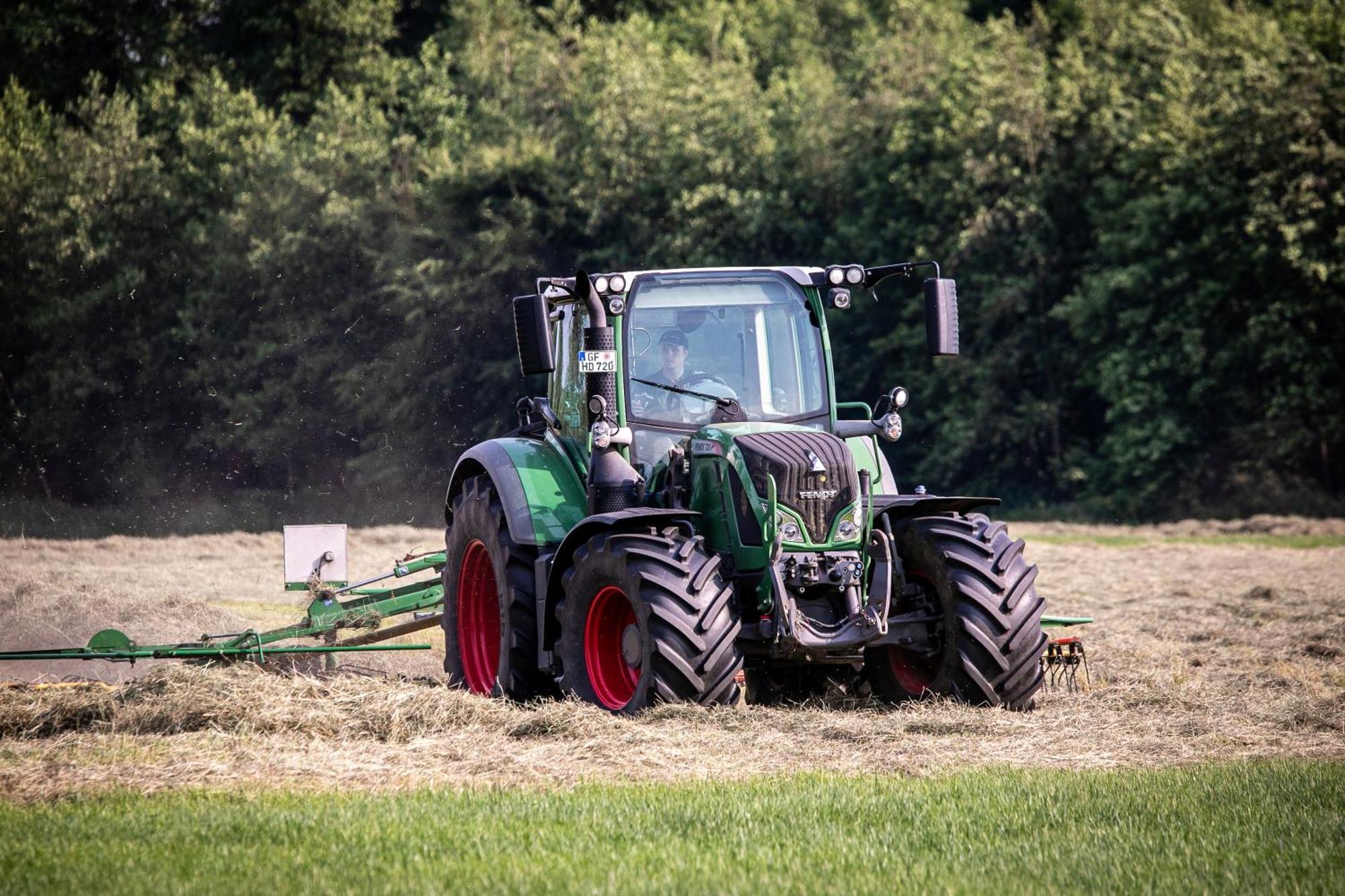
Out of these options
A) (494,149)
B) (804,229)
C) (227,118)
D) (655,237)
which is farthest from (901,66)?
(227,118)

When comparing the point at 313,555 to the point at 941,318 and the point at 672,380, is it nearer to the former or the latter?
the point at 672,380

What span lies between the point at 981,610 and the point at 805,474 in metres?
1.22

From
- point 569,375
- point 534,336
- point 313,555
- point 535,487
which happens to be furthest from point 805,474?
point 313,555

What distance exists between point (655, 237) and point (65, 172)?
1321 cm

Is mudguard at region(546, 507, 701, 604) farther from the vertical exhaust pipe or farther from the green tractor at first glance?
the vertical exhaust pipe

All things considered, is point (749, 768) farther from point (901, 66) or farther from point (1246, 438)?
point (901, 66)

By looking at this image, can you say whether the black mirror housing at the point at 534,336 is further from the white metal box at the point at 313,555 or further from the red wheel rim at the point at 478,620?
the white metal box at the point at 313,555

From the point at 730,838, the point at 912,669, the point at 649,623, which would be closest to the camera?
the point at 730,838

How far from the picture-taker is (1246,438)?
28.6 m

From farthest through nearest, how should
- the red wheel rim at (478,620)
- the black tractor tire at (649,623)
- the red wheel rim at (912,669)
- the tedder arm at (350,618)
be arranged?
the red wheel rim at (478,620)
the tedder arm at (350,618)
the red wheel rim at (912,669)
the black tractor tire at (649,623)

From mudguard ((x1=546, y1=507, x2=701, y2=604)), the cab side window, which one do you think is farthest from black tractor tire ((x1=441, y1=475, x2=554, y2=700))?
the cab side window

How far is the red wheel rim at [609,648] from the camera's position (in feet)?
30.2

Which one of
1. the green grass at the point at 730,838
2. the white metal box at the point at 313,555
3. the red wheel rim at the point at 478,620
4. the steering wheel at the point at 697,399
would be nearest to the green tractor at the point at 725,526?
the steering wheel at the point at 697,399

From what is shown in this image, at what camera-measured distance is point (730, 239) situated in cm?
3534
